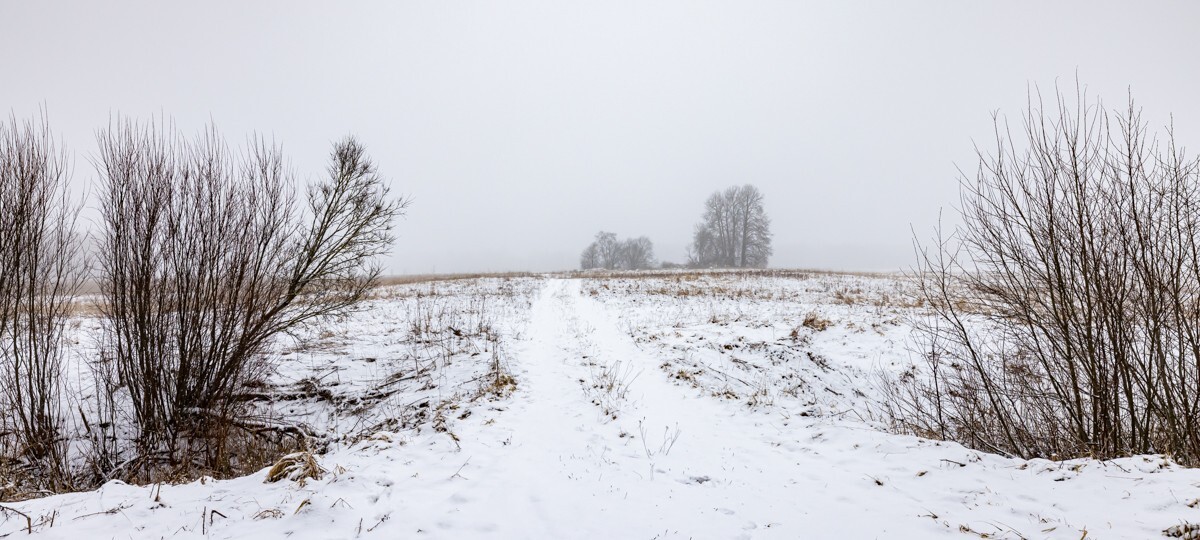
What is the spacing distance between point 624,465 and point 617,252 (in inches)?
2771

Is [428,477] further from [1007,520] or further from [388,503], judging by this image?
[1007,520]

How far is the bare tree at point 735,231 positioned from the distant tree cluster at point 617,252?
1401 cm

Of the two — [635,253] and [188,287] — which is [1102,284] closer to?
[188,287]

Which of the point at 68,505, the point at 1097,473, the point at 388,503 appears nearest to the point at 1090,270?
the point at 1097,473

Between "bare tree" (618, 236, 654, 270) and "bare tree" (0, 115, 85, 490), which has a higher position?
"bare tree" (618, 236, 654, 270)

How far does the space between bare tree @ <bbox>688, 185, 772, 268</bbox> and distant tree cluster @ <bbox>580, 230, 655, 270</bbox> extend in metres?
14.0

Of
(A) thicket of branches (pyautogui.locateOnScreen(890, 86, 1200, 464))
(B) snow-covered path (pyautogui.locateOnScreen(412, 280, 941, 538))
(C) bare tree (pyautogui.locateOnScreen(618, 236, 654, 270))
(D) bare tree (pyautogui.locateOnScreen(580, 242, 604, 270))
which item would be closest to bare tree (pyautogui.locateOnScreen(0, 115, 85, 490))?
(B) snow-covered path (pyautogui.locateOnScreen(412, 280, 941, 538))

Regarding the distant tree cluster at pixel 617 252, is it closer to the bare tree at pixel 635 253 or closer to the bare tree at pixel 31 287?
the bare tree at pixel 635 253

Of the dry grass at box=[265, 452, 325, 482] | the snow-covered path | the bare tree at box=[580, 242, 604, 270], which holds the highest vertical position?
the bare tree at box=[580, 242, 604, 270]

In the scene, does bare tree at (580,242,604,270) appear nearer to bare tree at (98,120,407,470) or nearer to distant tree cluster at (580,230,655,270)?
distant tree cluster at (580,230,655,270)

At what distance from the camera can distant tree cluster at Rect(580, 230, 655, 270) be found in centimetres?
7192

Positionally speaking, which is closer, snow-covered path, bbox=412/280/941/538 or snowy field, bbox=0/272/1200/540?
snowy field, bbox=0/272/1200/540

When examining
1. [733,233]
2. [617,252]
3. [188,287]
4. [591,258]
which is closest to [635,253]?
[617,252]

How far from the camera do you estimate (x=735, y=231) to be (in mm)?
54406
